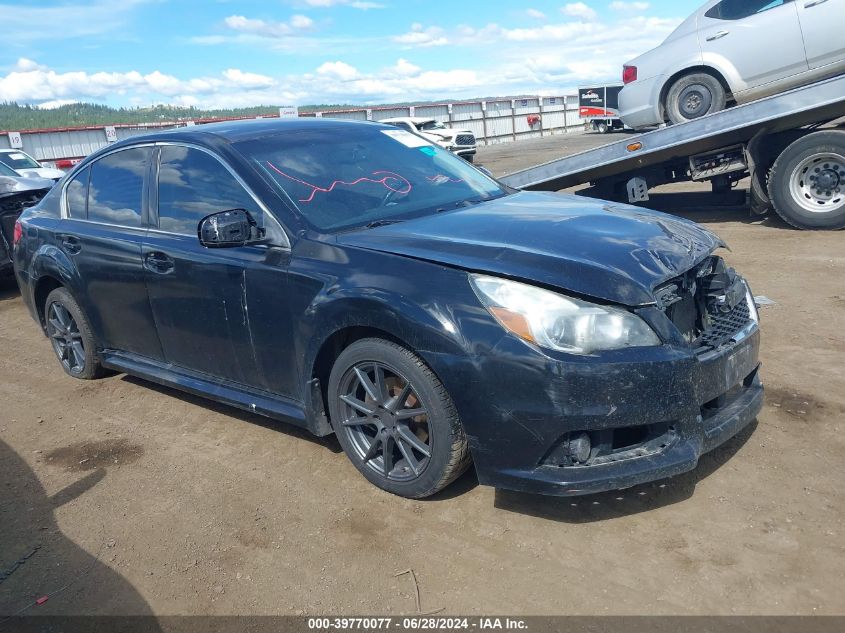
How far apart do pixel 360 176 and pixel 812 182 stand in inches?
251

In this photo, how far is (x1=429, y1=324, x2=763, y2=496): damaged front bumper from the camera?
108 inches

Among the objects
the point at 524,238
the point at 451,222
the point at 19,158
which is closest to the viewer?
the point at 524,238

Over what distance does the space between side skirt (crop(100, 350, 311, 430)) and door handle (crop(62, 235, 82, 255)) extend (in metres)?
0.70

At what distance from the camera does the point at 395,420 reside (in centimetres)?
323

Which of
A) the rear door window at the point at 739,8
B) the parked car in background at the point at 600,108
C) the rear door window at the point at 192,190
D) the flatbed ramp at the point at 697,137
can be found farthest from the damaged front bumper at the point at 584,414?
the parked car in background at the point at 600,108

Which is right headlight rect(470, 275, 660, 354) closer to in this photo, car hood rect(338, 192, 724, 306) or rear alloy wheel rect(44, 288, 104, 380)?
car hood rect(338, 192, 724, 306)

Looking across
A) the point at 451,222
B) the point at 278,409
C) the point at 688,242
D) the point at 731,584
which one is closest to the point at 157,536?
the point at 278,409

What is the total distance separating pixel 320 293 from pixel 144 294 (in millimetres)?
1475

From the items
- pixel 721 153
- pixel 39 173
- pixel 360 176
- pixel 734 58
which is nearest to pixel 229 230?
pixel 360 176

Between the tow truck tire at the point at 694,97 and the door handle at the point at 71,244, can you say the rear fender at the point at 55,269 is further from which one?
the tow truck tire at the point at 694,97

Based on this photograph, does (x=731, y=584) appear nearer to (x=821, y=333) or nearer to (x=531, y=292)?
(x=531, y=292)

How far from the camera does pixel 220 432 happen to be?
4297mm

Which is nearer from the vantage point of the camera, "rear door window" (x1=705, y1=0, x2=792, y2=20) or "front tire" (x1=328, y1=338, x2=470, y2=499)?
"front tire" (x1=328, y1=338, x2=470, y2=499)

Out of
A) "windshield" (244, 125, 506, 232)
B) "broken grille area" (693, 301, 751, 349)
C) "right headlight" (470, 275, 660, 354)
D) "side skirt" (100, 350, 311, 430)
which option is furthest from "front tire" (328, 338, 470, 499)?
"broken grille area" (693, 301, 751, 349)
